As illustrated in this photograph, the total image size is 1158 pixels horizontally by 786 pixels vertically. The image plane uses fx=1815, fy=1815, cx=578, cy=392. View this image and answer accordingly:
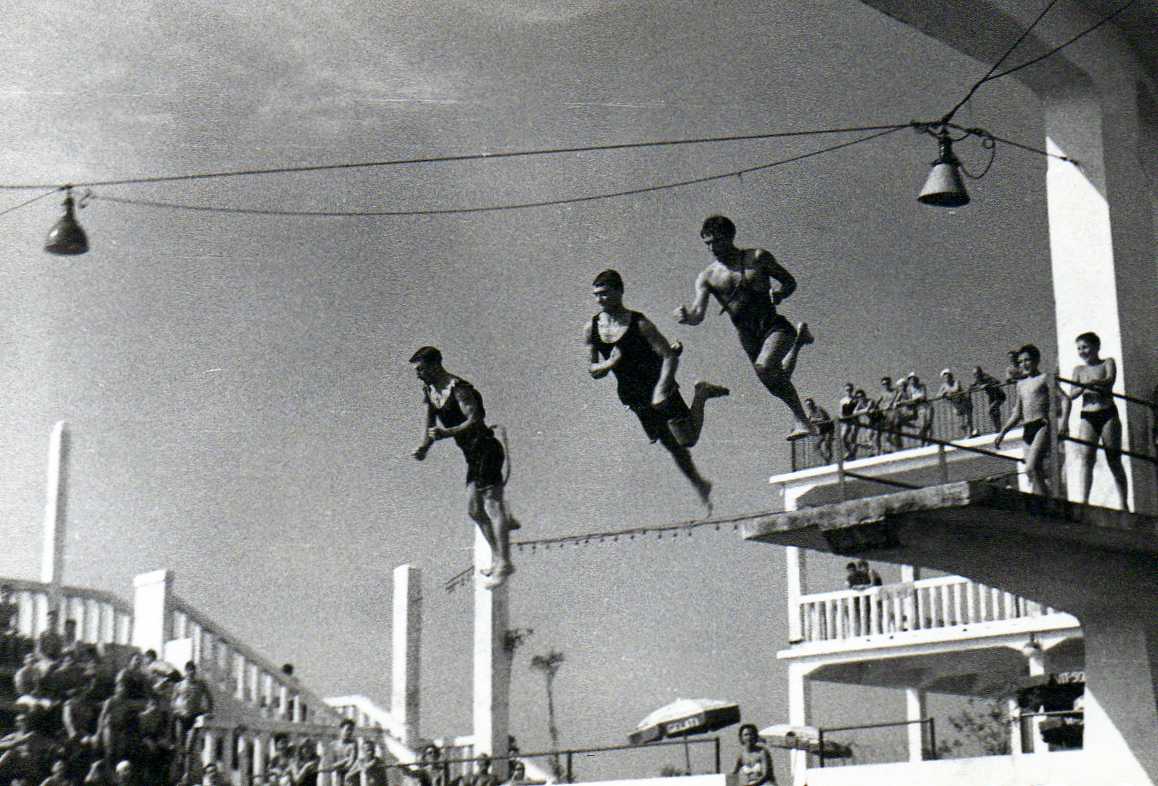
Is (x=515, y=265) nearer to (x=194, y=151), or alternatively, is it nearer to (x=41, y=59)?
(x=194, y=151)

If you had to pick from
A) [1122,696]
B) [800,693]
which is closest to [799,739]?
[800,693]

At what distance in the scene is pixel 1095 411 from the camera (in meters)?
15.2

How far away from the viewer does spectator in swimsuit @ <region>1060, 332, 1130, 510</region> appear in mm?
15039

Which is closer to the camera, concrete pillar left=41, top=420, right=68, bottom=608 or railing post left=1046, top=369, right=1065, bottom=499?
railing post left=1046, top=369, right=1065, bottom=499

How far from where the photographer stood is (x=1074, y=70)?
17672mm

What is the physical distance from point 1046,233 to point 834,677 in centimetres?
1297

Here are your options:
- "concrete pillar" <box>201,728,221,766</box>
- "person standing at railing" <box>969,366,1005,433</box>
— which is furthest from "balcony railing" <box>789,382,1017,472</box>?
"concrete pillar" <box>201,728,221,766</box>

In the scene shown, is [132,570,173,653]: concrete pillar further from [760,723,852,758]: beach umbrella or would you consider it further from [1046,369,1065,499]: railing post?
[1046,369,1065,499]: railing post

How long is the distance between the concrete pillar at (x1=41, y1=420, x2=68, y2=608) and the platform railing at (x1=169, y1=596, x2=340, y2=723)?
1.69 metres

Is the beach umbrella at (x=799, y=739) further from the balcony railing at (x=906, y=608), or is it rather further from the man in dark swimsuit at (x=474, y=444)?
the man in dark swimsuit at (x=474, y=444)

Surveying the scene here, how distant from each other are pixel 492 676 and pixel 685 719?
8.66 ft

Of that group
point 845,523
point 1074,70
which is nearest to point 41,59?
point 1074,70

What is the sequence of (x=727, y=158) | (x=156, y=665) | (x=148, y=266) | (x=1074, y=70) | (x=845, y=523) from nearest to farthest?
(x=845, y=523) < (x=1074, y=70) < (x=156, y=665) < (x=148, y=266) < (x=727, y=158)

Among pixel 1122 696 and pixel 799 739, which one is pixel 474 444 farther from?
pixel 799 739
